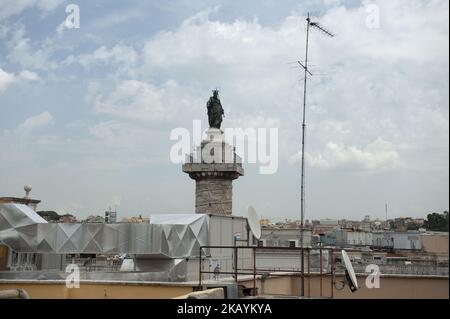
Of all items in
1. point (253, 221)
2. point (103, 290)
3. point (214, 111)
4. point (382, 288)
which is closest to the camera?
point (103, 290)

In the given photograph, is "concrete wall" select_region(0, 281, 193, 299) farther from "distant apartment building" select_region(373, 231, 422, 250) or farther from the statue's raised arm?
"distant apartment building" select_region(373, 231, 422, 250)

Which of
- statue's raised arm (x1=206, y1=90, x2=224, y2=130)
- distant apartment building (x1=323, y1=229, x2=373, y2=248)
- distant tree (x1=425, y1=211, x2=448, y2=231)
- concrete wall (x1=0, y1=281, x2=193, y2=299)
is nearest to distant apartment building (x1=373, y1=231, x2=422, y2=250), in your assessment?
distant apartment building (x1=323, y1=229, x2=373, y2=248)

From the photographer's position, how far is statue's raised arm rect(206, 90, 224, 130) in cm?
2720

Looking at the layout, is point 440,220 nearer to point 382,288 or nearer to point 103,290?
point 382,288

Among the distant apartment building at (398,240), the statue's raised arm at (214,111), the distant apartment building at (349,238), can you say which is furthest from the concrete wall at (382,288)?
the distant apartment building at (349,238)

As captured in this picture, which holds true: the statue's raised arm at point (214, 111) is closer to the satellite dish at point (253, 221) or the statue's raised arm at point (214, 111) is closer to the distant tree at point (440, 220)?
the distant tree at point (440, 220)

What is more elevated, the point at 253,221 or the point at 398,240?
the point at 253,221

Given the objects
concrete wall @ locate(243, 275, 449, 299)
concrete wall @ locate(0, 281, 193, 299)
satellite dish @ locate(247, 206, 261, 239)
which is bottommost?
concrete wall @ locate(243, 275, 449, 299)

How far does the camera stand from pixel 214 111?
27.3m

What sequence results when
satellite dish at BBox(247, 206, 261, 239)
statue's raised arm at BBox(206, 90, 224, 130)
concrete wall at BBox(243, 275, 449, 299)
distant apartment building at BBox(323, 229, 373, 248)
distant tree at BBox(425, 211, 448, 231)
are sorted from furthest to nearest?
distant apartment building at BBox(323, 229, 373, 248), statue's raised arm at BBox(206, 90, 224, 130), concrete wall at BBox(243, 275, 449, 299), satellite dish at BBox(247, 206, 261, 239), distant tree at BBox(425, 211, 448, 231)

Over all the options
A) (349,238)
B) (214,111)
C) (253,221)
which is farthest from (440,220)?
(349,238)

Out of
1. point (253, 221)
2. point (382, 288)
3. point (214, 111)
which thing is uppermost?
point (214, 111)

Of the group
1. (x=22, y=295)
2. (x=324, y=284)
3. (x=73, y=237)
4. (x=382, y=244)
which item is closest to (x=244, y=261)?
(x=324, y=284)
